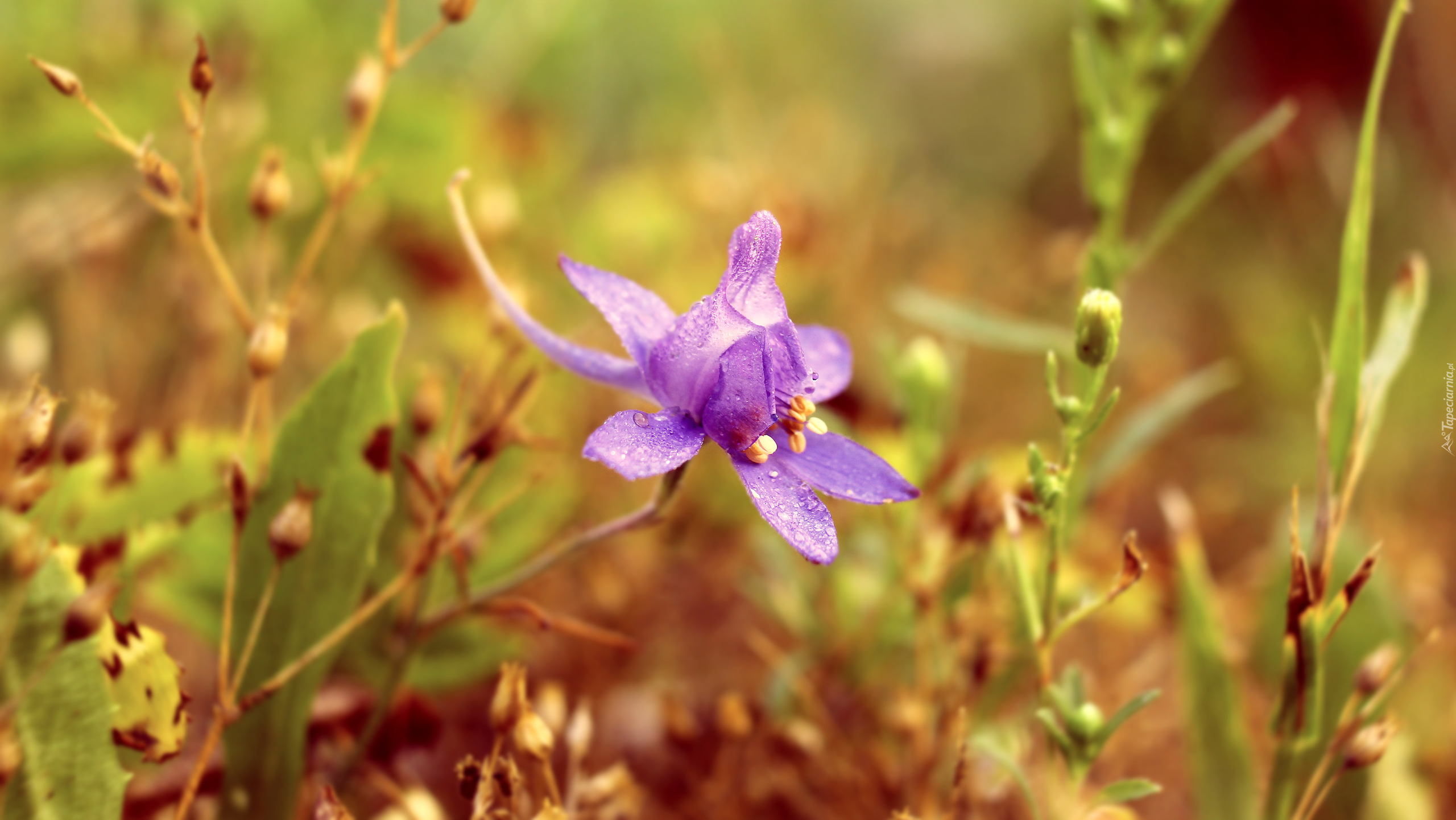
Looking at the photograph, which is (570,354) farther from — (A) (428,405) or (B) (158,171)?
(B) (158,171)

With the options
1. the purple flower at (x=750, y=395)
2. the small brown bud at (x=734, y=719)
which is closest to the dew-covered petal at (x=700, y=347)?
the purple flower at (x=750, y=395)

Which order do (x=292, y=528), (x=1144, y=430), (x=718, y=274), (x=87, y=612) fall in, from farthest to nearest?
1. (x=718, y=274)
2. (x=1144, y=430)
3. (x=292, y=528)
4. (x=87, y=612)

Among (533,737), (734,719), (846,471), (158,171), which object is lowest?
(734,719)

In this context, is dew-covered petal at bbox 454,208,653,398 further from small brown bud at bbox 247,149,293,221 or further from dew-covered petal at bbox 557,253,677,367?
small brown bud at bbox 247,149,293,221

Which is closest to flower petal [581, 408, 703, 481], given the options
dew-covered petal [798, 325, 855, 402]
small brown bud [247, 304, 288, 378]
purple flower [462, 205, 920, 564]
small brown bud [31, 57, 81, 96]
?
purple flower [462, 205, 920, 564]

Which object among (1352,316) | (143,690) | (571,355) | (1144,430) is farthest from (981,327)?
(143,690)

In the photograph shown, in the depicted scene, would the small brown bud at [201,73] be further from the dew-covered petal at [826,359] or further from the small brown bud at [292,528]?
the dew-covered petal at [826,359]
